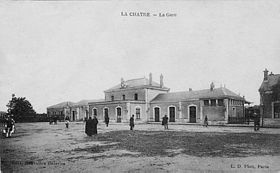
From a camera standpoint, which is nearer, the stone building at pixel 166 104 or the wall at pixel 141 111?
the stone building at pixel 166 104

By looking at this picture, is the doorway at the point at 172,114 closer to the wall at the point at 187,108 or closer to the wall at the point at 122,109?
the wall at the point at 187,108

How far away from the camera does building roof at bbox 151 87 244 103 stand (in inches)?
895

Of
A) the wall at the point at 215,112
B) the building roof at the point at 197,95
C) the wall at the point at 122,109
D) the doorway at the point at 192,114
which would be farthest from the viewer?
the wall at the point at 122,109

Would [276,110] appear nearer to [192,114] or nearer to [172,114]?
[192,114]

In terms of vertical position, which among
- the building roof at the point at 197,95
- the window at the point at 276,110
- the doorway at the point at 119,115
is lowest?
the doorway at the point at 119,115

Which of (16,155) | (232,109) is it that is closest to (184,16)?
(16,155)

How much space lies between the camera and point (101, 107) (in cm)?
2883

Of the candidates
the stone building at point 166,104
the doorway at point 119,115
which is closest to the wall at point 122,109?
the stone building at point 166,104

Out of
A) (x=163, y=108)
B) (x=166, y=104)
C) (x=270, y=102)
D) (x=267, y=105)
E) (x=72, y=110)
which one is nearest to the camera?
(x=270, y=102)

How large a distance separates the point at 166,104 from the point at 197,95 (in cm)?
349

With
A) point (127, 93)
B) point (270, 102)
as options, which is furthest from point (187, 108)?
point (270, 102)

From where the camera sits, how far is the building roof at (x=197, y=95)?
22.7m

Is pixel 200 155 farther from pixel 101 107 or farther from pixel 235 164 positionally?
pixel 101 107

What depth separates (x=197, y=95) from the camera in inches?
977
